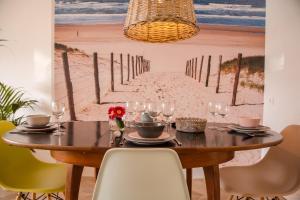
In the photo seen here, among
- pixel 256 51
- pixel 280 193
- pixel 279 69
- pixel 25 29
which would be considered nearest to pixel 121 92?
pixel 25 29

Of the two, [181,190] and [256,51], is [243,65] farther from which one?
[181,190]

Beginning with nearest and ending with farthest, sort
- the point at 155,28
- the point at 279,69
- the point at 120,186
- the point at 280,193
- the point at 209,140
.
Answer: the point at 120,186 → the point at 209,140 → the point at 280,193 → the point at 155,28 → the point at 279,69

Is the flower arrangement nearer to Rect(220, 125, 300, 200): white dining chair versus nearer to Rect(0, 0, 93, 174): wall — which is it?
Rect(220, 125, 300, 200): white dining chair

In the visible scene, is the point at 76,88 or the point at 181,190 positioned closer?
the point at 181,190

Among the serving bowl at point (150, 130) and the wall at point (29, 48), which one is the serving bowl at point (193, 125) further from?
the wall at point (29, 48)

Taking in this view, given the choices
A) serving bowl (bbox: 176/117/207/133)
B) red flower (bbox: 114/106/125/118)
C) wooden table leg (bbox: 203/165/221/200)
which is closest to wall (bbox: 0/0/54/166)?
red flower (bbox: 114/106/125/118)

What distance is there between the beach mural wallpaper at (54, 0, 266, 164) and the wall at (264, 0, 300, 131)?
100 millimetres

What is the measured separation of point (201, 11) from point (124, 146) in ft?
7.03

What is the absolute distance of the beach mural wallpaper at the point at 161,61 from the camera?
309cm

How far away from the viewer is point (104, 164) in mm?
1093

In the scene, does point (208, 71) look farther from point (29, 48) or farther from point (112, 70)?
point (29, 48)

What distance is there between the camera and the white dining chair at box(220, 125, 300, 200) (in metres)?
1.77

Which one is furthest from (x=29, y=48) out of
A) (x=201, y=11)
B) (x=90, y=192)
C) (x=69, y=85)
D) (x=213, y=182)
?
(x=213, y=182)

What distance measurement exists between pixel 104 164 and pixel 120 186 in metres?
0.10
